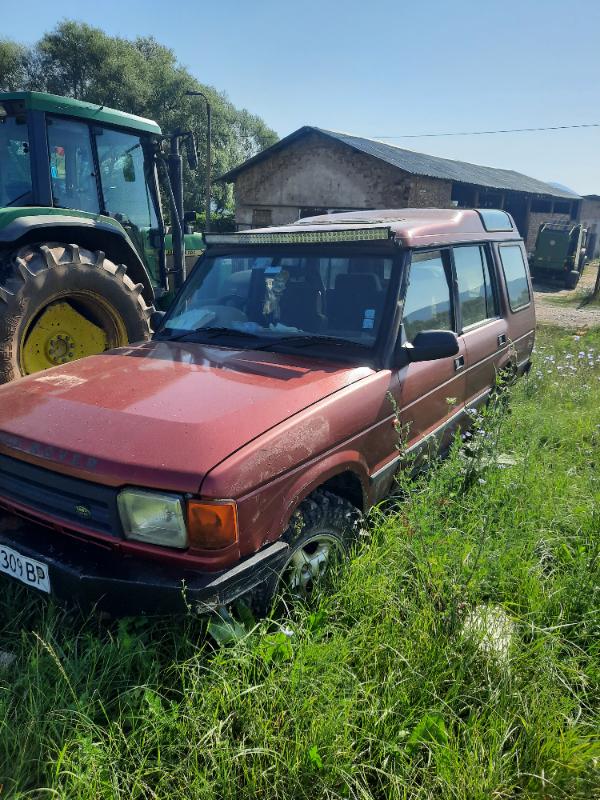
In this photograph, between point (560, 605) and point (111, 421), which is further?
point (560, 605)

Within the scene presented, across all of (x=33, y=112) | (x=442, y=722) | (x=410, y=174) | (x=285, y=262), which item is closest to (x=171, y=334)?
(x=285, y=262)

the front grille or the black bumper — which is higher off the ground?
the front grille

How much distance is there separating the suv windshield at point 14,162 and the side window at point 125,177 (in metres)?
0.72

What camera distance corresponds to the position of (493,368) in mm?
4402

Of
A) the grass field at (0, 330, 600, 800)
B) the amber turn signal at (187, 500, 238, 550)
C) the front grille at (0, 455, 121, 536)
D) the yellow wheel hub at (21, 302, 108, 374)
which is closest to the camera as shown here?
the grass field at (0, 330, 600, 800)

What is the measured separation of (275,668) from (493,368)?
313cm

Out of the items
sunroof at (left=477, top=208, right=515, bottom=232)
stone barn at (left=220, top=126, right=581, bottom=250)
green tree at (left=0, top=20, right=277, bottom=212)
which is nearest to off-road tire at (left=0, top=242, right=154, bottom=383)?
sunroof at (left=477, top=208, right=515, bottom=232)

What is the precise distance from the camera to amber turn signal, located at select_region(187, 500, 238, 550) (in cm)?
190

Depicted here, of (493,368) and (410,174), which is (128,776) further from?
(410,174)

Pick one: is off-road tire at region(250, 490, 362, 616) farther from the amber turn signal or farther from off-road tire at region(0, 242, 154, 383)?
off-road tire at region(0, 242, 154, 383)

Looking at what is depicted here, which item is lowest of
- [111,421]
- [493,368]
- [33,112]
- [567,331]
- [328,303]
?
[567,331]

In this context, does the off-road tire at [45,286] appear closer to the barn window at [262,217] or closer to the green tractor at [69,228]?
the green tractor at [69,228]

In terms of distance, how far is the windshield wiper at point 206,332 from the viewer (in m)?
3.18

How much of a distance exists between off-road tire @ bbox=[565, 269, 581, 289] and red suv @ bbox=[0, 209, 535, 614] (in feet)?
59.0
